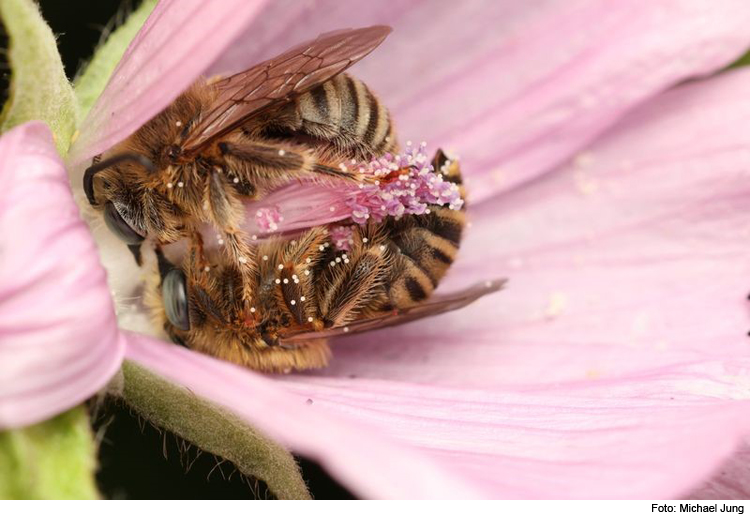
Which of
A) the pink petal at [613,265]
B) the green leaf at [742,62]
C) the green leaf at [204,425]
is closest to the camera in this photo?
the green leaf at [204,425]

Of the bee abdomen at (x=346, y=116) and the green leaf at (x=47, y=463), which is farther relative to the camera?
the bee abdomen at (x=346, y=116)

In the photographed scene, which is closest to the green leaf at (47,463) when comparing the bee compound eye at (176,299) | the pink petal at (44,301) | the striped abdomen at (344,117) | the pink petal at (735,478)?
the pink petal at (44,301)

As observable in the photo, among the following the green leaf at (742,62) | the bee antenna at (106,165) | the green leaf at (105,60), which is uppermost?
the green leaf at (105,60)

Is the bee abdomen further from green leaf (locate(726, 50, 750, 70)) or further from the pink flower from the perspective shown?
green leaf (locate(726, 50, 750, 70))

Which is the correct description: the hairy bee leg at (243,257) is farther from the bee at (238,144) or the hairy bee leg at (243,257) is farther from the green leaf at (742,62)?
the green leaf at (742,62)

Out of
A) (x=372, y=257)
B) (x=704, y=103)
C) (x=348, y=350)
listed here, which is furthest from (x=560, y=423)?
(x=704, y=103)
